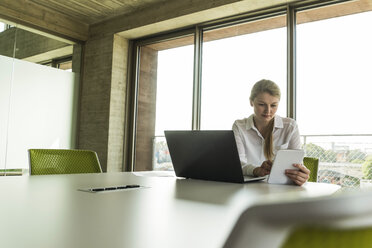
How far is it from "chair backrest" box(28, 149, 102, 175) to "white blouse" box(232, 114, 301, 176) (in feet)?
3.03

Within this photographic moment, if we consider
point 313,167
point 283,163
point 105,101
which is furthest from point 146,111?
point 283,163

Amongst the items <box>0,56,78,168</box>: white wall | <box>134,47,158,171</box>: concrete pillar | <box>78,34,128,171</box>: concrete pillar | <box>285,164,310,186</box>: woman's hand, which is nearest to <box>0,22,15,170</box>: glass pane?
<box>0,56,78,168</box>: white wall

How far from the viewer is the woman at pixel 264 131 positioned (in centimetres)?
200

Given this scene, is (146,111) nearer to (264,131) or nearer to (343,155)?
(343,155)

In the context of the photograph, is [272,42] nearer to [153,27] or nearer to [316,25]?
[316,25]

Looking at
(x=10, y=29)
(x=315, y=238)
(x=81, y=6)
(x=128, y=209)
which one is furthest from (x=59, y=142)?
(x=315, y=238)

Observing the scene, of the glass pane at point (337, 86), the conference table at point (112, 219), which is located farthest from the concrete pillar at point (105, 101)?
the conference table at point (112, 219)

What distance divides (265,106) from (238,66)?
1823 mm

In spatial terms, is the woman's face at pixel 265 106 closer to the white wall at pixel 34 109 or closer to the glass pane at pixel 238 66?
the glass pane at pixel 238 66

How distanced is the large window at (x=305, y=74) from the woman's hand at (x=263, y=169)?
2023 mm

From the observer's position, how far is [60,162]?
1958mm

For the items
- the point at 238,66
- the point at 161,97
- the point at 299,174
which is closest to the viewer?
the point at 299,174

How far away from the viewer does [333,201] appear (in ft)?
0.55

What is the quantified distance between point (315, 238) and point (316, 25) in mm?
3686
